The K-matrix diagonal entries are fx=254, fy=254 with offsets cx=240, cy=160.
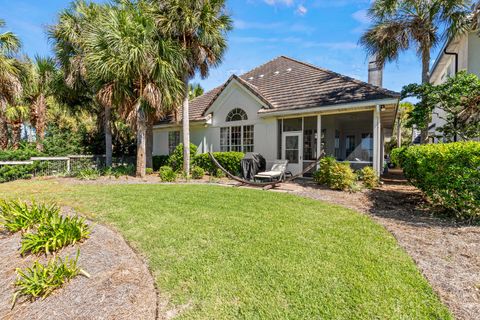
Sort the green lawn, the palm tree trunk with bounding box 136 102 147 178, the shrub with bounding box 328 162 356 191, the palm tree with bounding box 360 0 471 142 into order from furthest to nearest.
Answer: the palm tree trunk with bounding box 136 102 147 178 < the palm tree with bounding box 360 0 471 142 < the shrub with bounding box 328 162 356 191 < the green lawn

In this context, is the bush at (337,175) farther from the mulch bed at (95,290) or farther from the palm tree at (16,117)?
the palm tree at (16,117)

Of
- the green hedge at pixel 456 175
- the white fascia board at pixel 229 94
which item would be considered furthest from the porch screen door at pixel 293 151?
the green hedge at pixel 456 175

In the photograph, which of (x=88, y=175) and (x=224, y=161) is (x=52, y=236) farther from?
(x=224, y=161)

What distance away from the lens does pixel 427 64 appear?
1184 cm

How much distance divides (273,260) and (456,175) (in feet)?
15.5

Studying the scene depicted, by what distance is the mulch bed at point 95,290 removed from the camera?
10.1ft

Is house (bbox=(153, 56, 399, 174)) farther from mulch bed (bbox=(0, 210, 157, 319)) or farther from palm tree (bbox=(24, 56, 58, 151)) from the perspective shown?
mulch bed (bbox=(0, 210, 157, 319))

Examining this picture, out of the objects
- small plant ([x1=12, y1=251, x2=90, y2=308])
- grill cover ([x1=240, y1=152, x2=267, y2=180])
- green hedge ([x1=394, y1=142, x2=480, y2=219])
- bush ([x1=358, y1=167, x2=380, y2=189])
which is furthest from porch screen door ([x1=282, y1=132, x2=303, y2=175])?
small plant ([x1=12, y1=251, x2=90, y2=308])

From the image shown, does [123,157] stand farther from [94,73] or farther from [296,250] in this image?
→ [296,250]

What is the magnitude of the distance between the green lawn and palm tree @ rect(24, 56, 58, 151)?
13978 mm

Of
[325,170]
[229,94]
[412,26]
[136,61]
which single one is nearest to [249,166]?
[325,170]

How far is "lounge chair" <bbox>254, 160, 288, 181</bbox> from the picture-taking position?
37.4ft

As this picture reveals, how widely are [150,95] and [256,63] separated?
33.5 ft

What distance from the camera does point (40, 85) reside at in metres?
16.9
